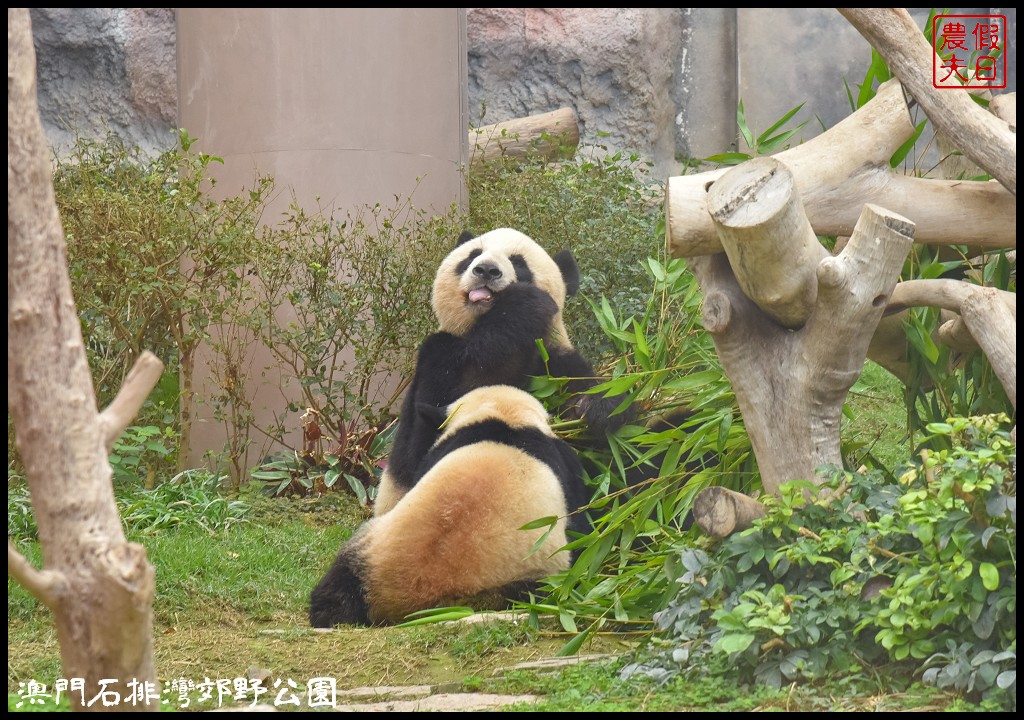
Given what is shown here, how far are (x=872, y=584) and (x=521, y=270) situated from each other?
2.10 metres

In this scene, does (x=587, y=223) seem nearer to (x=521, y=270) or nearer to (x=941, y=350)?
(x=521, y=270)

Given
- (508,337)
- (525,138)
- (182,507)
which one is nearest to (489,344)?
(508,337)

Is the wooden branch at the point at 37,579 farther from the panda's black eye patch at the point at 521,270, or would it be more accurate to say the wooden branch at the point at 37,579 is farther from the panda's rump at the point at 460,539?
the panda's black eye patch at the point at 521,270

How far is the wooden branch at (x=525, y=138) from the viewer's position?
25.3ft

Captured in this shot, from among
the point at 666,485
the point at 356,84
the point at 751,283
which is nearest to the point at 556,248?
the point at 356,84

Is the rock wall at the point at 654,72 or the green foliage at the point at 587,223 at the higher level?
the rock wall at the point at 654,72

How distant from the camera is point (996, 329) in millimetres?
3012

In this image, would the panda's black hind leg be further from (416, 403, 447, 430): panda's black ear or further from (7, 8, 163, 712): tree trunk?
(7, 8, 163, 712): tree trunk

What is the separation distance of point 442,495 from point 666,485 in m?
0.79

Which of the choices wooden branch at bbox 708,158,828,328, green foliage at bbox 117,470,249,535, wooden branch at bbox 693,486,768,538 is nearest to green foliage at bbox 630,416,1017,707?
wooden branch at bbox 693,486,768,538

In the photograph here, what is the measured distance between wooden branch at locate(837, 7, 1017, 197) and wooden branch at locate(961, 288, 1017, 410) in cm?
46

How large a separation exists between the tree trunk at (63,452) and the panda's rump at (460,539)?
1700 millimetres

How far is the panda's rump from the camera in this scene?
12.2 ft

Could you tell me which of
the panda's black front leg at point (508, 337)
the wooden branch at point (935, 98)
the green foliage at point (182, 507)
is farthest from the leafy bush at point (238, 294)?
the wooden branch at point (935, 98)
